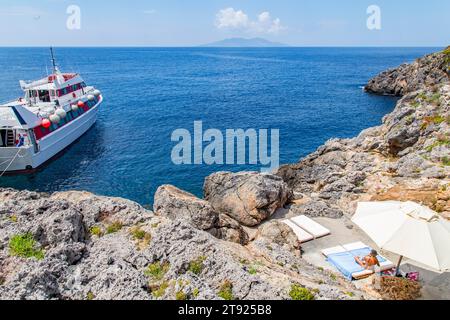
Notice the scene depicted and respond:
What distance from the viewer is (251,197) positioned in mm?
21750

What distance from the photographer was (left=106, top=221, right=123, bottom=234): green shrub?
9.78 metres

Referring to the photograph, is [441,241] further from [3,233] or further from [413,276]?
[3,233]

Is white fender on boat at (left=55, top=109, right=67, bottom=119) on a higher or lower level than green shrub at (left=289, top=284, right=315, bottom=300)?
higher

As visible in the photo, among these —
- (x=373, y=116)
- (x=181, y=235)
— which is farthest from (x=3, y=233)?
(x=373, y=116)

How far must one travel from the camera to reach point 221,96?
87.1 metres

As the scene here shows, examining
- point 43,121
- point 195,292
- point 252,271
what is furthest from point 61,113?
point 195,292

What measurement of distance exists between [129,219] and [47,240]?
2.36 m

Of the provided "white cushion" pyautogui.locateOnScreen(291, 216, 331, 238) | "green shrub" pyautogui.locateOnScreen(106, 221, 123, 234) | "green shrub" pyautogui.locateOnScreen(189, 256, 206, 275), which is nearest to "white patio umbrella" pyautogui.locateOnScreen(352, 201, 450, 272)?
"white cushion" pyautogui.locateOnScreen(291, 216, 331, 238)

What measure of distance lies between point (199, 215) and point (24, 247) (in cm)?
917

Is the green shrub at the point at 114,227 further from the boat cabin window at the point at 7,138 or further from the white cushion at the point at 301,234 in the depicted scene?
the boat cabin window at the point at 7,138

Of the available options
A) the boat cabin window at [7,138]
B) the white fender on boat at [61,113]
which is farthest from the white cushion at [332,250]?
the white fender on boat at [61,113]

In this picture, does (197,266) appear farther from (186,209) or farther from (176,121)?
(176,121)

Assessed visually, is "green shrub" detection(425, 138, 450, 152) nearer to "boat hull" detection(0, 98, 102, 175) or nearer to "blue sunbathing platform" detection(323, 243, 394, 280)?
"blue sunbathing platform" detection(323, 243, 394, 280)

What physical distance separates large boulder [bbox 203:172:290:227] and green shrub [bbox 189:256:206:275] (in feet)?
44.5
